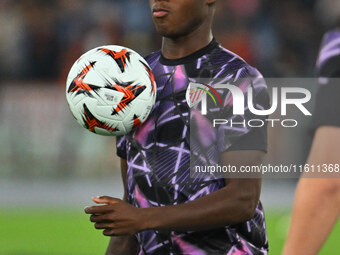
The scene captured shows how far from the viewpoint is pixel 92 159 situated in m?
11.4

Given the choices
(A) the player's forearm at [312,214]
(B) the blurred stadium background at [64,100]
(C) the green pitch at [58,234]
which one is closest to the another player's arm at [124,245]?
(A) the player's forearm at [312,214]

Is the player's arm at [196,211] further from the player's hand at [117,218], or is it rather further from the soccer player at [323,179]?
the soccer player at [323,179]

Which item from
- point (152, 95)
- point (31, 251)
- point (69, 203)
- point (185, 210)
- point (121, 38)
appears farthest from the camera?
point (121, 38)

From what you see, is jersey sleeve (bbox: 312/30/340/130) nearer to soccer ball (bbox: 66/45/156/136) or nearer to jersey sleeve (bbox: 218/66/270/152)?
jersey sleeve (bbox: 218/66/270/152)

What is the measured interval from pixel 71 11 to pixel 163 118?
9.90 meters

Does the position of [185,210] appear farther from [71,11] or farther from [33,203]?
[71,11]

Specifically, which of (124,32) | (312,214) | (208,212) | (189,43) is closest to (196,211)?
(208,212)

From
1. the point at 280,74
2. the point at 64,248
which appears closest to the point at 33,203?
the point at 64,248

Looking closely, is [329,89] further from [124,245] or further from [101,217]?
[124,245]

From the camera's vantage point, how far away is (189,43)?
3303 millimetres

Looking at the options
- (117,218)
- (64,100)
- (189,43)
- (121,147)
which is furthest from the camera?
(64,100)

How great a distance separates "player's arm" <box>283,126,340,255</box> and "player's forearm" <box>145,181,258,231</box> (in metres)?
0.31

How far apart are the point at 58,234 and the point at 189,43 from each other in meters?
5.82

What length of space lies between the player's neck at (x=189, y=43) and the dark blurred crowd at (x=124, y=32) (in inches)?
345
